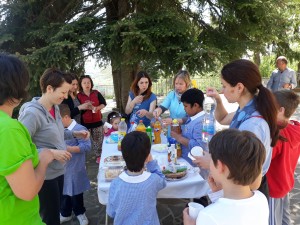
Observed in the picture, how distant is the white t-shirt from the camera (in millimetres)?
1217

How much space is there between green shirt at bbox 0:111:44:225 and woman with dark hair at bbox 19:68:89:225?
79cm

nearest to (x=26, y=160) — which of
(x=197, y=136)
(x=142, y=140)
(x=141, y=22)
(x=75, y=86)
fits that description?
(x=142, y=140)

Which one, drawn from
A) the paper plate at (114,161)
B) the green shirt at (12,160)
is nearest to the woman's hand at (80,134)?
the paper plate at (114,161)

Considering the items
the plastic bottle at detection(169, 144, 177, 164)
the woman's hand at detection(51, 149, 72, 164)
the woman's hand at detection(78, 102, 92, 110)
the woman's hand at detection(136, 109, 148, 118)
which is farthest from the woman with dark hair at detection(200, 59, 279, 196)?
the woman's hand at detection(78, 102, 92, 110)

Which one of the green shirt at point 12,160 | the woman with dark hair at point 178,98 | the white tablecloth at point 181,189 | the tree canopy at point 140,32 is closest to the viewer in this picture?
the green shirt at point 12,160

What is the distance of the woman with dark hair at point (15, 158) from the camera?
1203 mm

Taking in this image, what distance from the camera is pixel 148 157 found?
79.0 inches

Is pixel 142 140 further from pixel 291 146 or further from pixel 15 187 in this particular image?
pixel 291 146

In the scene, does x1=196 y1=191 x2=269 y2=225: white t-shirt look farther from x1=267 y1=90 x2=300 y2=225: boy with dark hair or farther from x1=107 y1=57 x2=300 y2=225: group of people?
x1=267 y1=90 x2=300 y2=225: boy with dark hair

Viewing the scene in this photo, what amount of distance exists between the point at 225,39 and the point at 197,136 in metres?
4.10

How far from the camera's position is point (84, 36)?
17.7 feet

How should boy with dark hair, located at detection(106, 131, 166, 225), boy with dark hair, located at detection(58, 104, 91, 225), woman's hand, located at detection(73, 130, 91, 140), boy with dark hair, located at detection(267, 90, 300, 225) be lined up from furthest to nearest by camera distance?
boy with dark hair, located at detection(58, 104, 91, 225)
woman's hand, located at detection(73, 130, 91, 140)
boy with dark hair, located at detection(267, 90, 300, 225)
boy with dark hair, located at detection(106, 131, 166, 225)

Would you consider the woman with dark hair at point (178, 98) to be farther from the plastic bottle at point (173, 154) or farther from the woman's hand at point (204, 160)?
the woman's hand at point (204, 160)

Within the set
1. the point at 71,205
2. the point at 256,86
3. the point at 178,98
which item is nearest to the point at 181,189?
the point at 256,86
